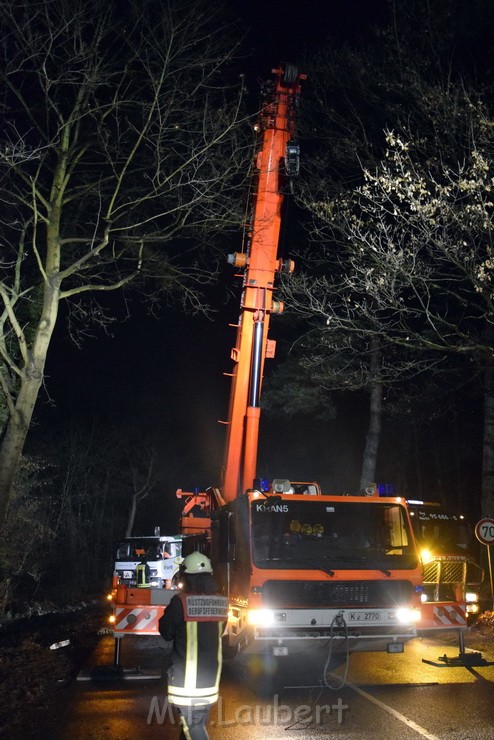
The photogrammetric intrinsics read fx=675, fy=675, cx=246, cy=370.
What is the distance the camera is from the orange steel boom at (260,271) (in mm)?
11148

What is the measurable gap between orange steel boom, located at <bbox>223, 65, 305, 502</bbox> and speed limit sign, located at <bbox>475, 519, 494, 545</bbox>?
4.75 m

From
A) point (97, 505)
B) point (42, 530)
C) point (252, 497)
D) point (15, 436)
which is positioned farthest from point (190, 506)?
point (97, 505)

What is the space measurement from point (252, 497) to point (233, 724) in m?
2.63

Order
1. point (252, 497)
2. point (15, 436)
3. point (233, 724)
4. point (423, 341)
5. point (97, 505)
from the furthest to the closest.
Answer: point (97, 505) < point (423, 341) < point (15, 436) < point (252, 497) < point (233, 724)

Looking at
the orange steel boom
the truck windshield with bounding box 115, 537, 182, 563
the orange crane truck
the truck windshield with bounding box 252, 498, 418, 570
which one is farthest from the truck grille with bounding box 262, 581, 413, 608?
the truck windshield with bounding box 115, 537, 182, 563

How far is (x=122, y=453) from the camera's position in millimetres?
51656

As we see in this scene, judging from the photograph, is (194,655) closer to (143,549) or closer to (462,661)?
(462,661)

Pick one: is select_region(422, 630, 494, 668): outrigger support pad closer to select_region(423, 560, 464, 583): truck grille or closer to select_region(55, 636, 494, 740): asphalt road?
select_region(55, 636, 494, 740): asphalt road

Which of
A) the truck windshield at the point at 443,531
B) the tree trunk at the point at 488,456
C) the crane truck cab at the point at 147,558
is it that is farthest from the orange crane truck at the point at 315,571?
the crane truck cab at the point at 147,558

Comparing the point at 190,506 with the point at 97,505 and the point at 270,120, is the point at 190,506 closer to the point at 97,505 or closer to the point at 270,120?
the point at 270,120

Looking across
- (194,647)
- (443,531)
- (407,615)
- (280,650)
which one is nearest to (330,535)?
(407,615)

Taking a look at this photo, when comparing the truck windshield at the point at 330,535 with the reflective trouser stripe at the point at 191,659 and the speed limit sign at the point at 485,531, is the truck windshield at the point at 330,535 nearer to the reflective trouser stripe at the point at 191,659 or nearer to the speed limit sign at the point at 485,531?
the reflective trouser stripe at the point at 191,659

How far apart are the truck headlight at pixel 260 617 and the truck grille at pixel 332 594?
10cm

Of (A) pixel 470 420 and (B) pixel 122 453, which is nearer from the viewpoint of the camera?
(A) pixel 470 420
